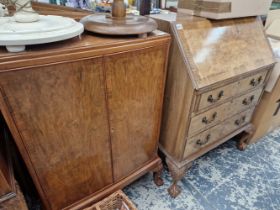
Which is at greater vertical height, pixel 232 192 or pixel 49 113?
pixel 49 113

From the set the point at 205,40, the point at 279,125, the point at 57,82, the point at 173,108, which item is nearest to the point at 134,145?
the point at 173,108

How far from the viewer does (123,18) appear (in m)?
0.87

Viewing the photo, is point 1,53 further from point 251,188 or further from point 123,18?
point 251,188

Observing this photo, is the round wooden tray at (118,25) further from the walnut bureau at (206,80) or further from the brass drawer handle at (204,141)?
the brass drawer handle at (204,141)

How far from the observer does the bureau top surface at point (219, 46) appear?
101cm

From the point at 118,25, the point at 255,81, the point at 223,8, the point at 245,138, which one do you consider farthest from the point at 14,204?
the point at 245,138

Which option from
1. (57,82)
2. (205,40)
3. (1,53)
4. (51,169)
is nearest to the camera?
(1,53)

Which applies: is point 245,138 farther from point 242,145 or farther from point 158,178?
point 158,178

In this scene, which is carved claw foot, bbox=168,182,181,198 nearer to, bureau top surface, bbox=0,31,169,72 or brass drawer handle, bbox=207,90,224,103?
brass drawer handle, bbox=207,90,224,103

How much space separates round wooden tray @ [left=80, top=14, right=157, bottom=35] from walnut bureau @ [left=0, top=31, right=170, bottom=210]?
32mm

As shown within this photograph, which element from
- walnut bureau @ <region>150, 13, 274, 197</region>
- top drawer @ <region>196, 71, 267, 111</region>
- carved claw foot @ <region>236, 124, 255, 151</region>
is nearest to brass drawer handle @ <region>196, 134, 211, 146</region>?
walnut bureau @ <region>150, 13, 274, 197</region>

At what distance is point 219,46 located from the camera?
114cm

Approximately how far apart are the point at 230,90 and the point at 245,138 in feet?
2.45

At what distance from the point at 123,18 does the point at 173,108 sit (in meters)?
0.58
